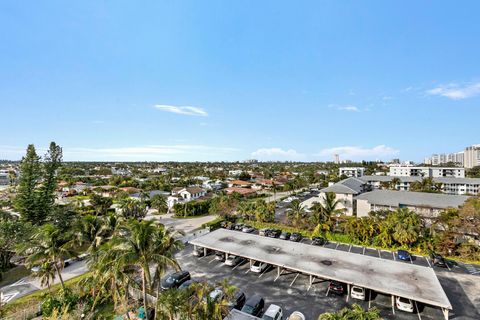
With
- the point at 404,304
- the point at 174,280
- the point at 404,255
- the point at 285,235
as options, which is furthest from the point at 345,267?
the point at 174,280

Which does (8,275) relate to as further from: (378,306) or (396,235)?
(396,235)

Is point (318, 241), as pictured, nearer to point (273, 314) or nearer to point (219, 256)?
point (219, 256)

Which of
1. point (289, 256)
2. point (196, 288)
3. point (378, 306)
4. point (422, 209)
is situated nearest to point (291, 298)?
point (289, 256)

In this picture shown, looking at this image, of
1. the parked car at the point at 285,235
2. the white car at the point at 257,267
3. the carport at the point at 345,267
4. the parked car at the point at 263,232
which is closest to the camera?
the carport at the point at 345,267

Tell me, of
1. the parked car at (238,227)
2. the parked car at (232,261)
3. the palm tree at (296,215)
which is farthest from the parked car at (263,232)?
the parked car at (232,261)

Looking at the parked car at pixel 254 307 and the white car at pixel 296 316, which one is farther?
the parked car at pixel 254 307

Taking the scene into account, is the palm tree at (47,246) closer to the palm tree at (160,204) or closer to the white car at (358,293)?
the white car at (358,293)

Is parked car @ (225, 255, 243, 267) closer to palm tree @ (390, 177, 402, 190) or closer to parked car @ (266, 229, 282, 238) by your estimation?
parked car @ (266, 229, 282, 238)
